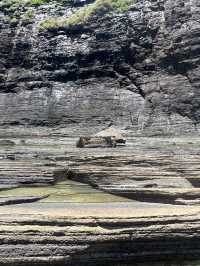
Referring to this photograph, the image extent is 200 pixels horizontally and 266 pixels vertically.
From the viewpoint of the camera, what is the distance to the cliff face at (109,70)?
3756 cm

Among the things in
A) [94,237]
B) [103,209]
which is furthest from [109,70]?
[94,237]

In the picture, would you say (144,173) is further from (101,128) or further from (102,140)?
(101,128)

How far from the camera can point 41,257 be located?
47.7 ft

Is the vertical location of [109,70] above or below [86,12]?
below

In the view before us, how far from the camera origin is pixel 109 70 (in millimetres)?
40406

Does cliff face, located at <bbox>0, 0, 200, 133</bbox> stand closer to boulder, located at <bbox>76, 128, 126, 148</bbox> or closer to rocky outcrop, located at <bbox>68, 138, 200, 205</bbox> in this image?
boulder, located at <bbox>76, 128, 126, 148</bbox>

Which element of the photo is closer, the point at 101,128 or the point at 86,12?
the point at 101,128

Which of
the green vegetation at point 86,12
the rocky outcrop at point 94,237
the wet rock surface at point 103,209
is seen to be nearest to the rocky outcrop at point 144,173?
the wet rock surface at point 103,209

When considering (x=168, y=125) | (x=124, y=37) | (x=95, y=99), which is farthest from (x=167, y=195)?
(x=124, y=37)

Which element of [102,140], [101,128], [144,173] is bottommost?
[144,173]

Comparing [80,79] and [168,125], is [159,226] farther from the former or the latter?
[80,79]

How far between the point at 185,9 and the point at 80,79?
298 inches

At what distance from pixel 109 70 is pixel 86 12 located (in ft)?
14.9

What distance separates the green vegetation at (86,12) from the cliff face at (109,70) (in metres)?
0.32
